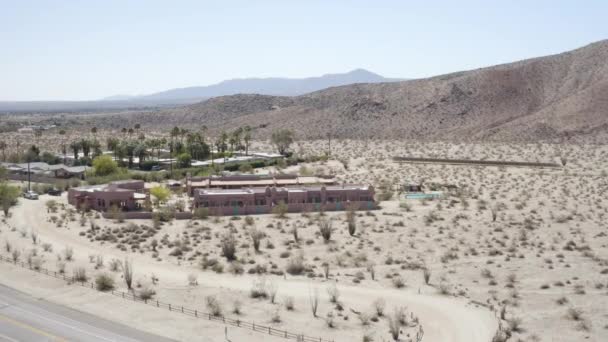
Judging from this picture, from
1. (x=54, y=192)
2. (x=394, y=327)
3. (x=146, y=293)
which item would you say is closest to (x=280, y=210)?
(x=146, y=293)

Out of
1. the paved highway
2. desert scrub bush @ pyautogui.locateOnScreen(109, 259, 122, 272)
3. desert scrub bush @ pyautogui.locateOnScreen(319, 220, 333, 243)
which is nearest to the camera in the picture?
the paved highway

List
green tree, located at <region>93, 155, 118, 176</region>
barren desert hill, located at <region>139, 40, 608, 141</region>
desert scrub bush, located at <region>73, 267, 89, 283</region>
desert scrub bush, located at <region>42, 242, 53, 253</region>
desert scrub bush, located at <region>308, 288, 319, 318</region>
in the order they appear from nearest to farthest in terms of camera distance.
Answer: desert scrub bush, located at <region>308, 288, 319, 318</region>, desert scrub bush, located at <region>73, 267, 89, 283</region>, desert scrub bush, located at <region>42, 242, 53, 253</region>, green tree, located at <region>93, 155, 118, 176</region>, barren desert hill, located at <region>139, 40, 608, 141</region>

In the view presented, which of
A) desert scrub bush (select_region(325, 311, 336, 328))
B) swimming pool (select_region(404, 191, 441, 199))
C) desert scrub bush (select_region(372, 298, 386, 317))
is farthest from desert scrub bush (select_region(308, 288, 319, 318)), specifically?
swimming pool (select_region(404, 191, 441, 199))

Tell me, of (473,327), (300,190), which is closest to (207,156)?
(300,190)

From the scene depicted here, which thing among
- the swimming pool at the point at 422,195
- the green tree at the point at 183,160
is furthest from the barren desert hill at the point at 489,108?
the swimming pool at the point at 422,195

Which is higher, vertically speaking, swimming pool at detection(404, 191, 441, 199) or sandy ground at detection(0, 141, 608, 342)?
swimming pool at detection(404, 191, 441, 199)

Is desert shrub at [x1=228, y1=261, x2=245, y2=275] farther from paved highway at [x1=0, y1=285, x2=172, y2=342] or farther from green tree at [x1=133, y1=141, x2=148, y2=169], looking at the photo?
green tree at [x1=133, y1=141, x2=148, y2=169]
